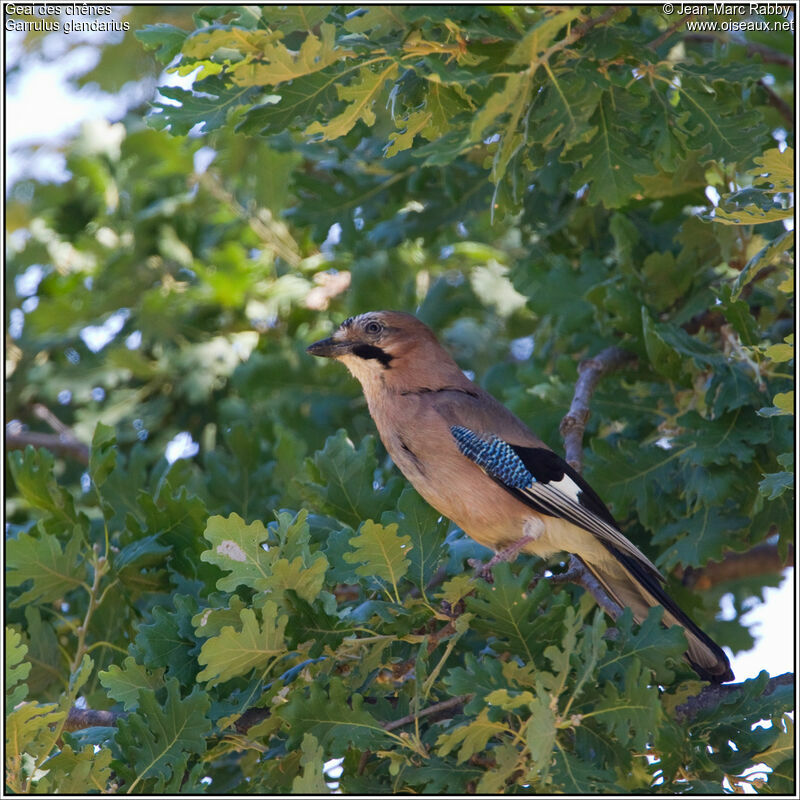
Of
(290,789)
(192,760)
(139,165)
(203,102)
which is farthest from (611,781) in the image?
(139,165)

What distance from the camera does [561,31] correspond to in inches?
139

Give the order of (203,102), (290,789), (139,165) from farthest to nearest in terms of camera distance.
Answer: (139,165) < (203,102) < (290,789)

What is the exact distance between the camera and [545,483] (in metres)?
4.47

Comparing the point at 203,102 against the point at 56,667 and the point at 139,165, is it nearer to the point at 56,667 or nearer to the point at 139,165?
the point at 56,667

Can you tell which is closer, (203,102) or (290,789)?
(290,789)

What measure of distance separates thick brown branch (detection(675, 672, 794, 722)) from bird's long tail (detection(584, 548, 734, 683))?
207mm

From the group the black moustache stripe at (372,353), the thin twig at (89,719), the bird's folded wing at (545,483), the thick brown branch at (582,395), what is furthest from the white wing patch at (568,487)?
the thin twig at (89,719)

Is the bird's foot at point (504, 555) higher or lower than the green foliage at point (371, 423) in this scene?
lower

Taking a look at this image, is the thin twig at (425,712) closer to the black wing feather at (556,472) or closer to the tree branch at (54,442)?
the black wing feather at (556,472)

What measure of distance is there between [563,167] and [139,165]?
3628 mm

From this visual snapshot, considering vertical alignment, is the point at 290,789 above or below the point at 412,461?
below

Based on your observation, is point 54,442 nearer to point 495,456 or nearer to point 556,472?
point 495,456

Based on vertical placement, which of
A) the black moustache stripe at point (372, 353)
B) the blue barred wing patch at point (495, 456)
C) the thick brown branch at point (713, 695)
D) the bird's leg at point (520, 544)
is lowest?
the thick brown branch at point (713, 695)

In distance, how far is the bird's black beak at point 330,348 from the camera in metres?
4.95
